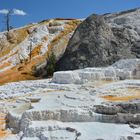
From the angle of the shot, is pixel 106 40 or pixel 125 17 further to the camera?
pixel 125 17

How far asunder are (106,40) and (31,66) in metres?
13.8

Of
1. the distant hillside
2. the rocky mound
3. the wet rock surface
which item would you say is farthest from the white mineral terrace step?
the distant hillside

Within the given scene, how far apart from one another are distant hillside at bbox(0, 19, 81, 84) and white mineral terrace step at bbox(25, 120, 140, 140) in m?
33.4

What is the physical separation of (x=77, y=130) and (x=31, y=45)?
2034 inches

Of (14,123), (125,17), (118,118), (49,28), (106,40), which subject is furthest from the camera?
(49,28)

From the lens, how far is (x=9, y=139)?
21797 millimetres

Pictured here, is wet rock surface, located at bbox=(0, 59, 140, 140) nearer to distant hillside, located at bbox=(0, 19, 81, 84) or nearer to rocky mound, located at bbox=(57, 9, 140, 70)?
rocky mound, located at bbox=(57, 9, 140, 70)

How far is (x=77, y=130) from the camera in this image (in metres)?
20.2

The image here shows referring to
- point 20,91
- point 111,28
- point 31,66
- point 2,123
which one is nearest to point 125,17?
point 111,28

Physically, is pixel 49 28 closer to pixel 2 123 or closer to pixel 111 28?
pixel 111 28

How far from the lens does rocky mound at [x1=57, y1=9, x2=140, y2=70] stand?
48.0m

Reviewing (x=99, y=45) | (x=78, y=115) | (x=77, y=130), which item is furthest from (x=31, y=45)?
(x=77, y=130)

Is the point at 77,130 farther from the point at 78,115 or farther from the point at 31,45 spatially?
the point at 31,45

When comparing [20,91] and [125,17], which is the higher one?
[125,17]
